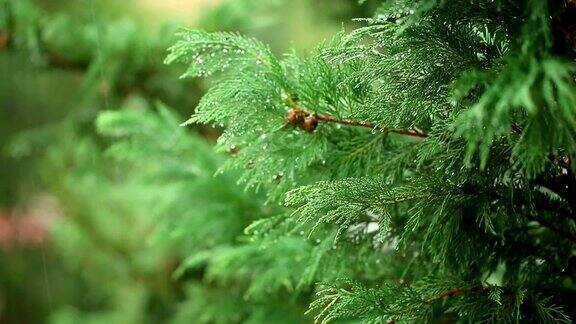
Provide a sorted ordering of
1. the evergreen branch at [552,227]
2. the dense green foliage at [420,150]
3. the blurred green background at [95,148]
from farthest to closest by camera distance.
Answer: the blurred green background at [95,148]
the evergreen branch at [552,227]
the dense green foliage at [420,150]

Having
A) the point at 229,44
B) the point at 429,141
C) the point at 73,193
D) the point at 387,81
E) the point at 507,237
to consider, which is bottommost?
the point at 507,237

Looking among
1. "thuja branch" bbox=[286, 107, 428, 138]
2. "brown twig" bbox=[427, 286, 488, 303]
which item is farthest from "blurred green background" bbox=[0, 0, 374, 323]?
"brown twig" bbox=[427, 286, 488, 303]

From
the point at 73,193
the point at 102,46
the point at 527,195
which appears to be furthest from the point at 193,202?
the point at 73,193

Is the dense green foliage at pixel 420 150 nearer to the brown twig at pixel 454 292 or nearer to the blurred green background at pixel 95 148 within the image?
the brown twig at pixel 454 292

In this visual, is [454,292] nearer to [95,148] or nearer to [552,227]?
[552,227]

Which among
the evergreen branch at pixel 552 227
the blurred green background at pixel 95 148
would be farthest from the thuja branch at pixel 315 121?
the evergreen branch at pixel 552 227

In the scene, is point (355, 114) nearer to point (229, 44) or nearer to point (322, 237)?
point (229, 44)

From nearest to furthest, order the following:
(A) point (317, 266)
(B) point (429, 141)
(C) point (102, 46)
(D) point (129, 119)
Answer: (B) point (429, 141)
(A) point (317, 266)
(D) point (129, 119)
(C) point (102, 46)

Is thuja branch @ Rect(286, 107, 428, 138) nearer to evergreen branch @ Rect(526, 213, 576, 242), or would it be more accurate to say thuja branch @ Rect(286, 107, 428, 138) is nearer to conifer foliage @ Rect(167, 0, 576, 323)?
conifer foliage @ Rect(167, 0, 576, 323)
